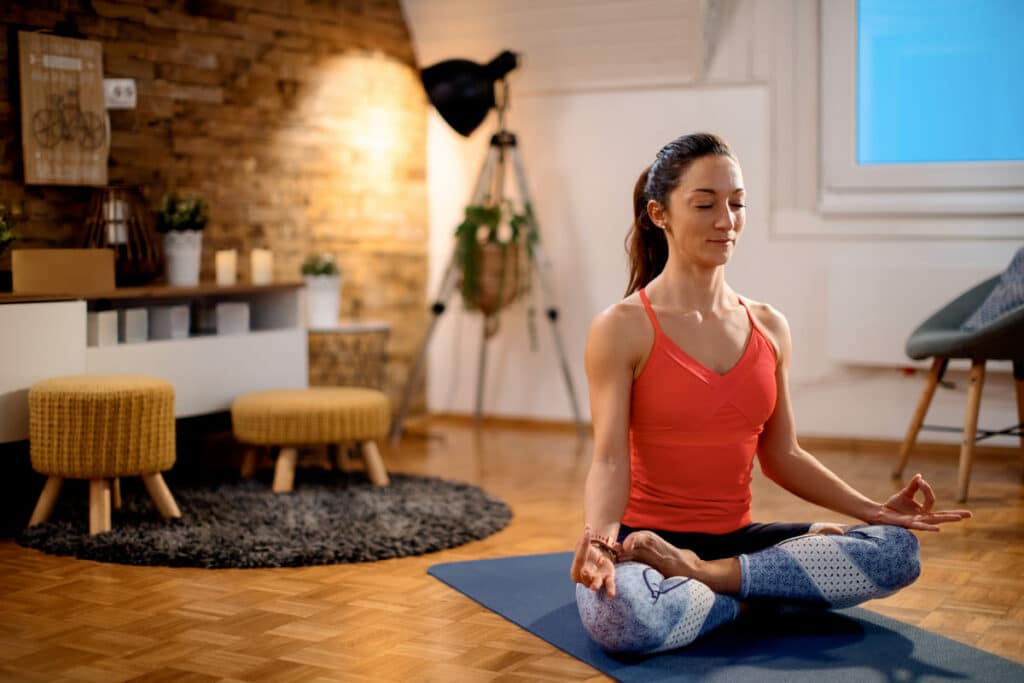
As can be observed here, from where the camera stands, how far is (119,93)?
4.46 metres

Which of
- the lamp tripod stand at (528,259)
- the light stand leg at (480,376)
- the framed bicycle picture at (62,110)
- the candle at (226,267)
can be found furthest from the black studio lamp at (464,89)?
the framed bicycle picture at (62,110)

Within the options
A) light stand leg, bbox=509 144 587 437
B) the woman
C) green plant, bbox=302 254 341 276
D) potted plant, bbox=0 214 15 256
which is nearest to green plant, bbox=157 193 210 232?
green plant, bbox=302 254 341 276

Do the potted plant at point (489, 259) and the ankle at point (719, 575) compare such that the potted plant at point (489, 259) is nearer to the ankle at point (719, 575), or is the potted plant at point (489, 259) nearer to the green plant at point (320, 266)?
the green plant at point (320, 266)

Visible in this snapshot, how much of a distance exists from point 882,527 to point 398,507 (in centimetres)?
174

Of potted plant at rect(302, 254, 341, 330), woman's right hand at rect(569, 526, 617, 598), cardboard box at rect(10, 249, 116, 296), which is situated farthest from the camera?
potted plant at rect(302, 254, 341, 330)

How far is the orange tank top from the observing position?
8.27 feet

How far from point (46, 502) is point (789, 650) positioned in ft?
7.38

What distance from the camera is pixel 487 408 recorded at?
19.8ft

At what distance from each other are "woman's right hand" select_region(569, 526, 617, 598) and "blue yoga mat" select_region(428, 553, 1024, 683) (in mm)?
175

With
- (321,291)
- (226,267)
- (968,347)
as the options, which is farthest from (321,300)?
(968,347)

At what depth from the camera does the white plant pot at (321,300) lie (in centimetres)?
498

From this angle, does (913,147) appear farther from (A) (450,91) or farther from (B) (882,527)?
(B) (882,527)

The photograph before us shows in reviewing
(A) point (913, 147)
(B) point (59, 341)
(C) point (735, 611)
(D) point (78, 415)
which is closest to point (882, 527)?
(C) point (735, 611)

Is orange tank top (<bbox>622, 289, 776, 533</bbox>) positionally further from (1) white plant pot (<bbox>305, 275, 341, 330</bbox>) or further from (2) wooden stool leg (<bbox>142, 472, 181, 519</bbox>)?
(1) white plant pot (<bbox>305, 275, 341, 330</bbox>)
